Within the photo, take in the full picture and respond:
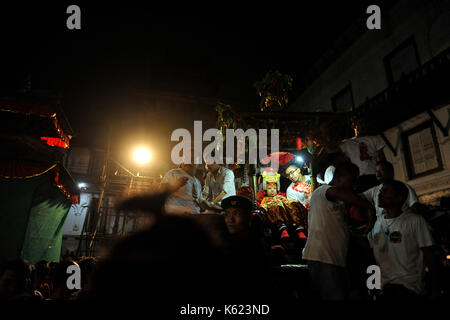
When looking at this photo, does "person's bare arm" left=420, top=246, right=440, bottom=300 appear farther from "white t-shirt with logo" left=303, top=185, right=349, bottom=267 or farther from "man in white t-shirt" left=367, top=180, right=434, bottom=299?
"white t-shirt with logo" left=303, top=185, right=349, bottom=267

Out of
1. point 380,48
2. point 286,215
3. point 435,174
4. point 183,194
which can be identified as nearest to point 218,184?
point 183,194

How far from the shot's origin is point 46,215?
10766 millimetres

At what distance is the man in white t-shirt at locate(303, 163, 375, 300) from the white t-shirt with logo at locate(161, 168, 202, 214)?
3.12 meters

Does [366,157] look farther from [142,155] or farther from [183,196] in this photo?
[142,155]

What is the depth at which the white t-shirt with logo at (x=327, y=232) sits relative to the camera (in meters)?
3.58

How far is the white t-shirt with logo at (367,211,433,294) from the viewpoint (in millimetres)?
3748

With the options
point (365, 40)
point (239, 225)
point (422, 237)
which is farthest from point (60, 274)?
point (365, 40)

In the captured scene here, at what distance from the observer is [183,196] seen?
636cm

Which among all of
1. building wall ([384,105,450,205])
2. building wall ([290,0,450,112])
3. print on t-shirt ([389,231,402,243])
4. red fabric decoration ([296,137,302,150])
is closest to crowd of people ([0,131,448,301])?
print on t-shirt ([389,231,402,243])

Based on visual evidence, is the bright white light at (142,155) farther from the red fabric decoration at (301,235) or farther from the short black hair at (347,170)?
the short black hair at (347,170)

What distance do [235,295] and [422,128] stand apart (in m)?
16.9

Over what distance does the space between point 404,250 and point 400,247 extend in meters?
0.06

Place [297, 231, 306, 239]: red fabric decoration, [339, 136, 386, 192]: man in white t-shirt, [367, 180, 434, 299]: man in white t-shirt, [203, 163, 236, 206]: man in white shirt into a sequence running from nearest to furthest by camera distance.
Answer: [367, 180, 434, 299]: man in white t-shirt
[339, 136, 386, 192]: man in white t-shirt
[297, 231, 306, 239]: red fabric decoration
[203, 163, 236, 206]: man in white shirt

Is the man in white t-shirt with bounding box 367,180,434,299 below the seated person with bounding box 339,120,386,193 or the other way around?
below
